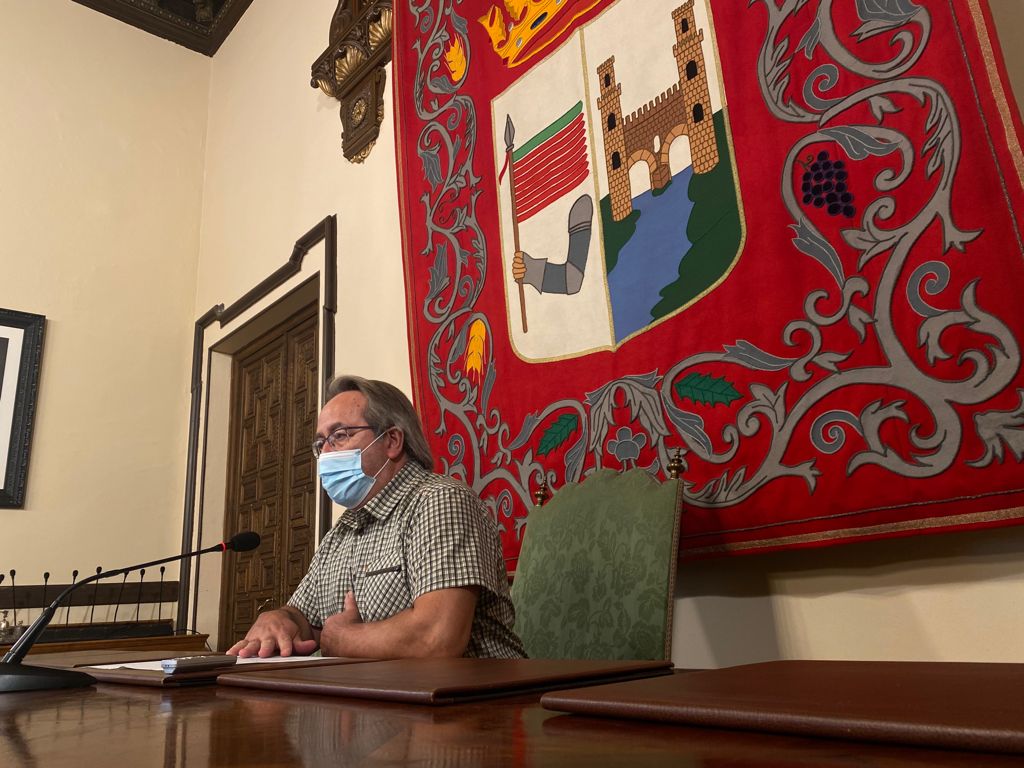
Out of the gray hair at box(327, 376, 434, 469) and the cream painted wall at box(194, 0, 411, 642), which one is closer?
the gray hair at box(327, 376, 434, 469)

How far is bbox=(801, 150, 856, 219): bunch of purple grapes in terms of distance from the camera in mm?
1723

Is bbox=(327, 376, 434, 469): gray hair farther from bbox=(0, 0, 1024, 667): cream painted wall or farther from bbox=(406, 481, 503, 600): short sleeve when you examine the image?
bbox=(0, 0, 1024, 667): cream painted wall

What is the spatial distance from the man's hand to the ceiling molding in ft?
15.6

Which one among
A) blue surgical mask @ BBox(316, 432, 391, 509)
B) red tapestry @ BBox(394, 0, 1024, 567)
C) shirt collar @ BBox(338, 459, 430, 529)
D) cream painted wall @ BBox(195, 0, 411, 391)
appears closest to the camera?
red tapestry @ BBox(394, 0, 1024, 567)

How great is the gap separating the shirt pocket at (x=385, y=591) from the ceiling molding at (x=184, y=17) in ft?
15.7

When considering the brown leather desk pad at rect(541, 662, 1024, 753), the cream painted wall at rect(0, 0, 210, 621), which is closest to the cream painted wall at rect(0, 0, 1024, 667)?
the cream painted wall at rect(0, 0, 210, 621)

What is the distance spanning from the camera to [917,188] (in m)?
1.60

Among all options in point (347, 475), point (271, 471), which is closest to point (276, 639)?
point (347, 475)

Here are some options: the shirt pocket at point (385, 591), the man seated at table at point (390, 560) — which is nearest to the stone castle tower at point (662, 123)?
the man seated at table at point (390, 560)

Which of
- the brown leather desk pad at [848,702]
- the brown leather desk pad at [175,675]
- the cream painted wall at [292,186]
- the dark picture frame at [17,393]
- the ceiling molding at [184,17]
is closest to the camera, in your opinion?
the brown leather desk pad at [848,702]

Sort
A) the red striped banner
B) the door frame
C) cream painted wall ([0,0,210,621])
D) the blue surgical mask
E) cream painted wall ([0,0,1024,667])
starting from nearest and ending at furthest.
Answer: the blue surgical mask
the red striped banner
the door frame
cream painted wall ([0,0,1024,667])
cream painted wall ([0,0,210,621])

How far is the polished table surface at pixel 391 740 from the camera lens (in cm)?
49

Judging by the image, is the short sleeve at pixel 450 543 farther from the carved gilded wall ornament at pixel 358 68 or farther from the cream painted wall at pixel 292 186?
the carved gilded wall ornament at pixel 358 68

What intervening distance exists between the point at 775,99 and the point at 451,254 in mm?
1283
